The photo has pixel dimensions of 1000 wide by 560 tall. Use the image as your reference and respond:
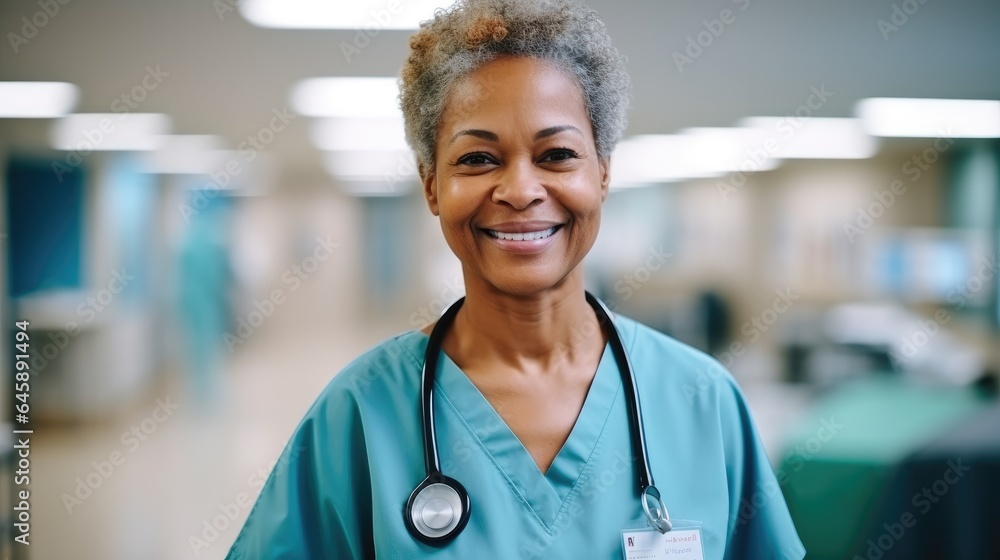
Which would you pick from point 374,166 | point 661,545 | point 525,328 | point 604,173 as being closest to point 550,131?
point 604,173

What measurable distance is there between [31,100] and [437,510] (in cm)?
174

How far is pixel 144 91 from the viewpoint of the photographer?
1749 mm

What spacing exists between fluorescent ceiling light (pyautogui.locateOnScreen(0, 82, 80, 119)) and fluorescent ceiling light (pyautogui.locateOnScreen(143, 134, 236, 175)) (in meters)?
0.27

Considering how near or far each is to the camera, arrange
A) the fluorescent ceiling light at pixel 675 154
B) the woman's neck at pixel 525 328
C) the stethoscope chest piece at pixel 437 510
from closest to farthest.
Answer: the stethoscope chest piece at pixel 437 510
the woman's neck at pixel 525 328
the fluorescent ceiling light at pixel 675 154

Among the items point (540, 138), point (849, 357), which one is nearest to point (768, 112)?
point (849, 357)

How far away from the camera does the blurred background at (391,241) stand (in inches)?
68.6

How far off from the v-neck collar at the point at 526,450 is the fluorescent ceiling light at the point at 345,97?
1129 millimetres

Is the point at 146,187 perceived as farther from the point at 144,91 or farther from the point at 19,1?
the point at 19,1

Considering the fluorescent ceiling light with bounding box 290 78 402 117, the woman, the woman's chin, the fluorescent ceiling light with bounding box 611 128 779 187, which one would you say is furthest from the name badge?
the fluorescent ceiling light with bounding box 290 78 402 117

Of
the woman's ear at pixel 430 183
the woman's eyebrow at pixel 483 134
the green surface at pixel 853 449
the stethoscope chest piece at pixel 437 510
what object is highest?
the woman's eyebrow at pixel 483 134

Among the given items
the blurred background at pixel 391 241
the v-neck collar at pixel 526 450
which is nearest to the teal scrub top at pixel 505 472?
the v-neck collar at pixel 526 450

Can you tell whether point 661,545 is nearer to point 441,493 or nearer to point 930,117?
point 441,493

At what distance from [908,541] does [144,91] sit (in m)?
2.48

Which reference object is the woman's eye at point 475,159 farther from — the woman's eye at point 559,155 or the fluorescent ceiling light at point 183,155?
the fluorescent ceiling light at point 183,155
